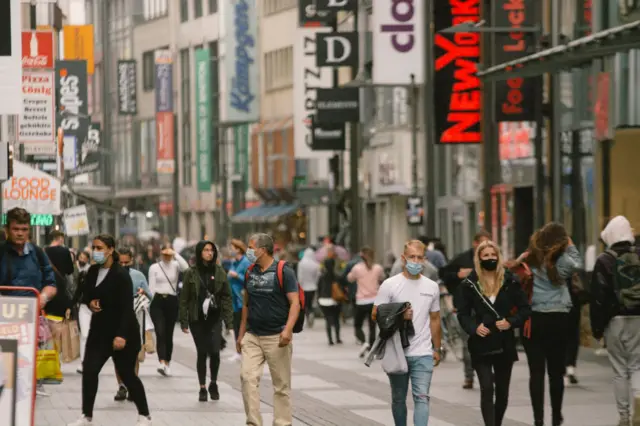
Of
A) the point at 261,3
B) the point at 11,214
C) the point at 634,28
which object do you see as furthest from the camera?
the point at 261,3

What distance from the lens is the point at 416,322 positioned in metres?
14.5

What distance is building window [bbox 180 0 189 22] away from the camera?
9131cm

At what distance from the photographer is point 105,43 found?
343 feet

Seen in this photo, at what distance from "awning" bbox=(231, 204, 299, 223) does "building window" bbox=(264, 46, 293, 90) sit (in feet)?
15.7

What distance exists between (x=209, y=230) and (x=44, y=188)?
182ft

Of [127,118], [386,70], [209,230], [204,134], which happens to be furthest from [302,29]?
Answer: [127,118]

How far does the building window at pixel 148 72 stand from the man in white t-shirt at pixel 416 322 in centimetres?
8340

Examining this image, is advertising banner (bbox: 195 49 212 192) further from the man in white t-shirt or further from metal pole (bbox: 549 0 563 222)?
the man in white t-shirt

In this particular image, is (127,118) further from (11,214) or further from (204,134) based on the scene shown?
(11,214)

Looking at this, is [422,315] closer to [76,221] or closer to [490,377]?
[490,377]

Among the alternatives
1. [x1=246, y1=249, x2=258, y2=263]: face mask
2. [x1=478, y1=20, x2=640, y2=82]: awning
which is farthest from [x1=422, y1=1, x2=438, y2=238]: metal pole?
[x1=246, y1=249, x2=258, y2=263]: face mask

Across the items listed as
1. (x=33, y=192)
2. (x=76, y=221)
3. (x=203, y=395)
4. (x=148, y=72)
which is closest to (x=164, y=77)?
(x=148, y=72)

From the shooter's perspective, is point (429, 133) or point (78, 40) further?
point (78, 40)

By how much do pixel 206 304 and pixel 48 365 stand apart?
214cm
